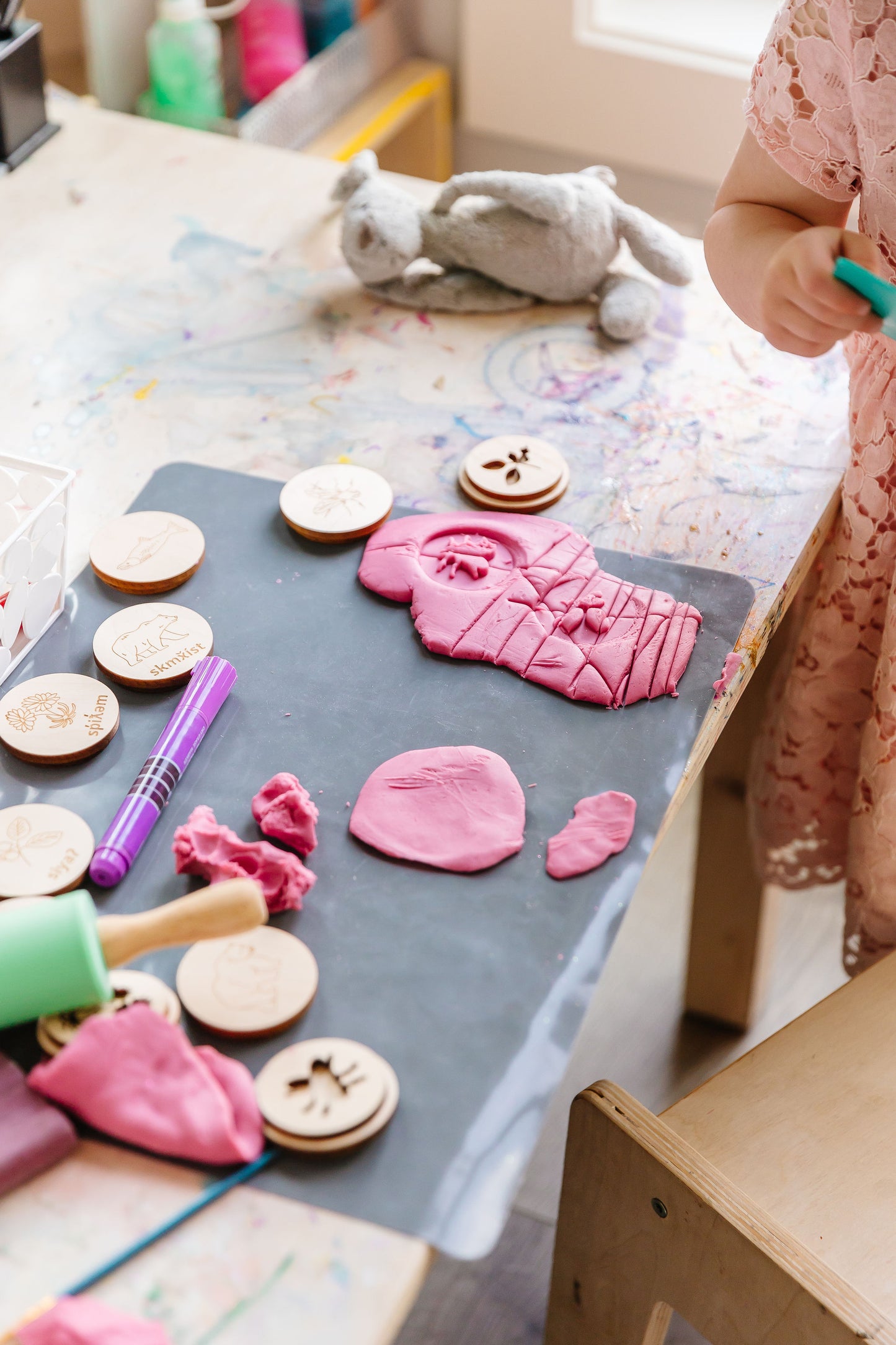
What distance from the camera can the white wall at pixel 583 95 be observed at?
1388mm

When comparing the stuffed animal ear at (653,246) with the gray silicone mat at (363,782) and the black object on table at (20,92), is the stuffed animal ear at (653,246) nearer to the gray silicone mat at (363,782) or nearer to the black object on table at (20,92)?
the gray silicone mat at (363,782)

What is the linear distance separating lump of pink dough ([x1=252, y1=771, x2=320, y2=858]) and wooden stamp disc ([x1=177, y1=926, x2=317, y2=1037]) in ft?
0.16

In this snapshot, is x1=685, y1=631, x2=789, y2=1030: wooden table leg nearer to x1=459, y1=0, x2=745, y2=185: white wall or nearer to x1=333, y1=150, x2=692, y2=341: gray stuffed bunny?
x1=333, y1=150, x2=692, y2=341: gray stuffed bunny

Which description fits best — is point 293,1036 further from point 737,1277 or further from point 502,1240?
point 502,1240

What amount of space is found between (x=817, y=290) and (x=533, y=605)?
223mm

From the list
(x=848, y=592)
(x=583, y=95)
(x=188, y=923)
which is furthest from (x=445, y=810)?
(x=583, y=95)

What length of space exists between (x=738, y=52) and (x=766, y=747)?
0.83 m

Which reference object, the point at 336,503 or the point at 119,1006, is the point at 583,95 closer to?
the point at 336,503

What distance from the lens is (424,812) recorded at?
1.99 feet

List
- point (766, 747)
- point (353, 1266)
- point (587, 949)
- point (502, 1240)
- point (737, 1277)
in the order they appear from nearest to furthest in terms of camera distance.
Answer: point (353, 1266), point (587, 949), point (737, 1277), point (766, 747), point (502, 1240)

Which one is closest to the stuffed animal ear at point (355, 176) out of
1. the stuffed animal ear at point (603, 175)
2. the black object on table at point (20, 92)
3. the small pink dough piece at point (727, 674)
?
the stuffed animal ear at point (603, 175)

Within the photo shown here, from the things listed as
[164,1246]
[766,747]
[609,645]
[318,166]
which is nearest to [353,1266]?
[164,1246]

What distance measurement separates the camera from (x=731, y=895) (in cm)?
115

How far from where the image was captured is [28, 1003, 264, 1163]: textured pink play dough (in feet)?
1.59
